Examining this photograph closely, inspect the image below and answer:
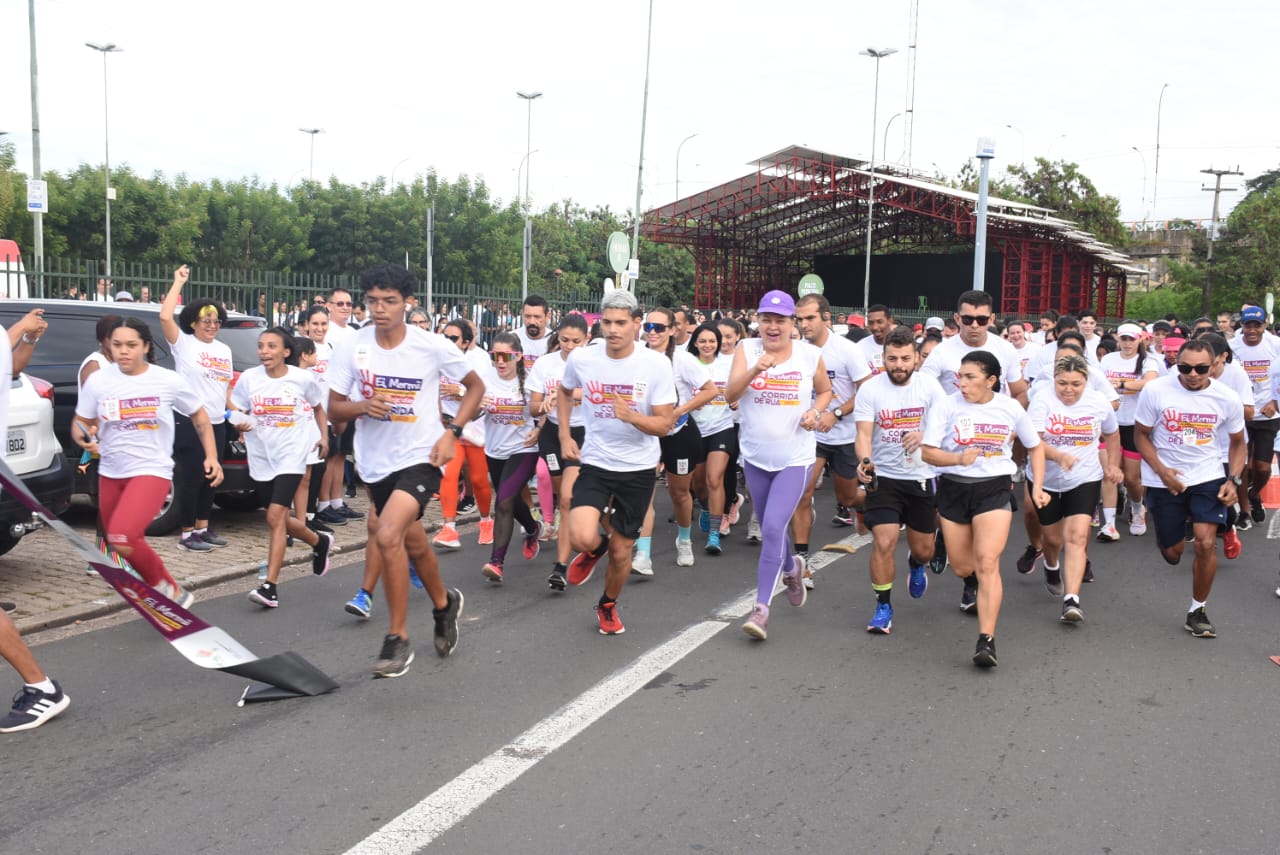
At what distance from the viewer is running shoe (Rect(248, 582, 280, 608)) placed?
24.7 ft

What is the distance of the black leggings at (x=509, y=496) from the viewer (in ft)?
28.1

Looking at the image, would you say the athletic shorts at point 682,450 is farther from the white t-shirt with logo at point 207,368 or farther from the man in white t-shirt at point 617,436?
the white t-shirt with logo at point 207,368

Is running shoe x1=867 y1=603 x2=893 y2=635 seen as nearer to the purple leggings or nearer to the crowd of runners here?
the crowd of runners

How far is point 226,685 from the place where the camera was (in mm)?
5918

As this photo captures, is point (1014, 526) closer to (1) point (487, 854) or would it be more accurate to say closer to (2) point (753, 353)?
(2) point (753, 353)

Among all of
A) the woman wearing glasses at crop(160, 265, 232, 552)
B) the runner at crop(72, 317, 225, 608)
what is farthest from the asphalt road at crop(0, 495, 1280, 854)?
the woman wearing glasses at crop(160, 265, 232, 552)

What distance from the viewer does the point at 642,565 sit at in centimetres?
874

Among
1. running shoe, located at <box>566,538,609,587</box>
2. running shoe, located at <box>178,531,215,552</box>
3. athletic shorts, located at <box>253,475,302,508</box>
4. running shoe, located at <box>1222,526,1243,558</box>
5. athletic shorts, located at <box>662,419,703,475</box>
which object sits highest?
athletic shorts, located at <box>662,419,703,475</box>

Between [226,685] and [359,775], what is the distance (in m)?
1.60

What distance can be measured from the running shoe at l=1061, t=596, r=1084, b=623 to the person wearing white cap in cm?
372

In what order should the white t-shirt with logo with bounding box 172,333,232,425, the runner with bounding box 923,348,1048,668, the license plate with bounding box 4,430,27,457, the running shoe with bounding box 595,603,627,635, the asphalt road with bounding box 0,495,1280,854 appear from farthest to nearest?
the white t-shirt with logo with bounding box 172,333,232,425, the license plate with bounding box 4,430,27,457, the running shoe with bounding box 595,603,627,635, the runner with bounding box 923,348,1048,668, the asphalt road with bounding box 0,495,1280,854

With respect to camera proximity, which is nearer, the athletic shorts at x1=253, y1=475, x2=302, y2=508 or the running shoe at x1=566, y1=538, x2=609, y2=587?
the running shoe at x1=566, y1=538, x2=609, y2=587

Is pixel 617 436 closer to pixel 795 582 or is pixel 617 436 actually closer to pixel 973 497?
pixel 795 582

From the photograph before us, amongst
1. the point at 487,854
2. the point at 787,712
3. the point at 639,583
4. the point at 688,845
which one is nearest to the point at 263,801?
the point at 487,854
